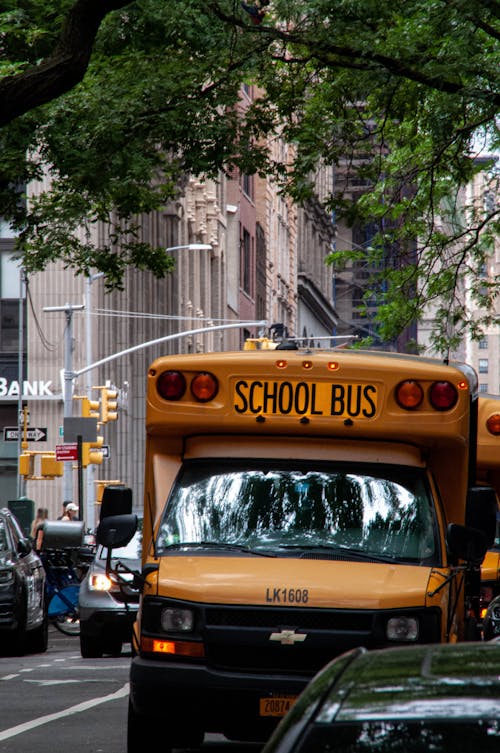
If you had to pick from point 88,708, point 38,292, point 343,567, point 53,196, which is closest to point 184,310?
point 38,292

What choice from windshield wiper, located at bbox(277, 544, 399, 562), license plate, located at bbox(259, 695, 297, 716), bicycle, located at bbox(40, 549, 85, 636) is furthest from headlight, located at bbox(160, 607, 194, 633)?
bicycle, located at bbox(40, 549, 85, 636)

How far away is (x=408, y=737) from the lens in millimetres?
3314

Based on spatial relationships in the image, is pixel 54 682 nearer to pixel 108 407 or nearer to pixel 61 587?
pixel 61 587

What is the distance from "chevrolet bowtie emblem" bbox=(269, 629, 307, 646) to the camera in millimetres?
8844

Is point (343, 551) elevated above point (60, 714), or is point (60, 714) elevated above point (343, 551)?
point (343, 551)

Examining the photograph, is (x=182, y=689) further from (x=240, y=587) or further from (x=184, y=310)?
(x=184, y=310)

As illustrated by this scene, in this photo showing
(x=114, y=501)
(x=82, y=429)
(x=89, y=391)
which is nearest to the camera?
(x=114, y=501)

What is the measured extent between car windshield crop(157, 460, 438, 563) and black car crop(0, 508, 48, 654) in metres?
10.0

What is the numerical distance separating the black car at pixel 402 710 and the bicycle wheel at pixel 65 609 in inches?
843

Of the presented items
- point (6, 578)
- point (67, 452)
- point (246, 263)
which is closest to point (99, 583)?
point (6, 578)

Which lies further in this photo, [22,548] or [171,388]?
[22,548]

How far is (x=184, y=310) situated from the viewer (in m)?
59.9

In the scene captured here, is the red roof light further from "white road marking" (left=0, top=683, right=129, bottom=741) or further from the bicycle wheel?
the bicycle wheel

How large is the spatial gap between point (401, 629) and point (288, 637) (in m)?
0.63
